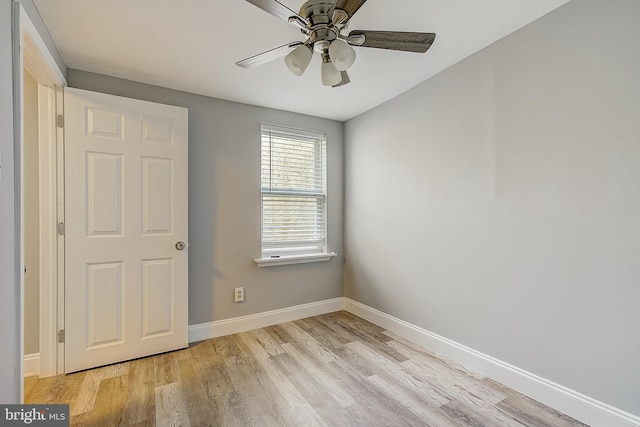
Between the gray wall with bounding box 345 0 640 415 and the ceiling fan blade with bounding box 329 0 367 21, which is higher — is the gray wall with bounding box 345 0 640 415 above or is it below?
below

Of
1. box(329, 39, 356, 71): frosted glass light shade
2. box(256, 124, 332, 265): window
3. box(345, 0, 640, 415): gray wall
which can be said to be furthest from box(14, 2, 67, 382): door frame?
box(345, 0, 640, 415): gray wall

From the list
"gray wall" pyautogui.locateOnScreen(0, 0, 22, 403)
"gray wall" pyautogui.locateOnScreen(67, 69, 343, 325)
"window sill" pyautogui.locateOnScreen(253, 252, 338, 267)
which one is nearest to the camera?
"gray wall" pyautogui.locateOnScreen(0, 0, 22, 403)

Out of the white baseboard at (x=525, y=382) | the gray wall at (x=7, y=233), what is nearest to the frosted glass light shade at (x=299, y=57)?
the gray wall at (x=7, y=233)

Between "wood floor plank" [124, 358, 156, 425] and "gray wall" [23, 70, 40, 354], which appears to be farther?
"gray wall" [23, 70, 40, 354]

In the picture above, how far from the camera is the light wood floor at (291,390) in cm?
163

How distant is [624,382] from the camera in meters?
1.45

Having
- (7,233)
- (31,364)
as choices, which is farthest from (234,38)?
(31,364)

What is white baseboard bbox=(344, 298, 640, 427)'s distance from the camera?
4.92ft

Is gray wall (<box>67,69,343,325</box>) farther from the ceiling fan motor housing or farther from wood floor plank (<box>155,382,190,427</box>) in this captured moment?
the ceiling fan motor housing

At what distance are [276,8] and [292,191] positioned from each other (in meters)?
2.03

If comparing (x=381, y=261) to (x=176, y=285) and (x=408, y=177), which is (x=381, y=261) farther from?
(x=176, y=285)

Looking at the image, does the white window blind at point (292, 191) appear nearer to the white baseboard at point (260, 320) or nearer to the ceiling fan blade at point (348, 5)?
the white baseboard at point (260, 320)

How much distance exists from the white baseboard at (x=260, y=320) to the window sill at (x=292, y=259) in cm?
49

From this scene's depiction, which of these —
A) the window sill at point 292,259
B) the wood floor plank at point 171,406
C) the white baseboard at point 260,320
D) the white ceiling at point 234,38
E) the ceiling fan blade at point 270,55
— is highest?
the white ceiling at point 234,38
